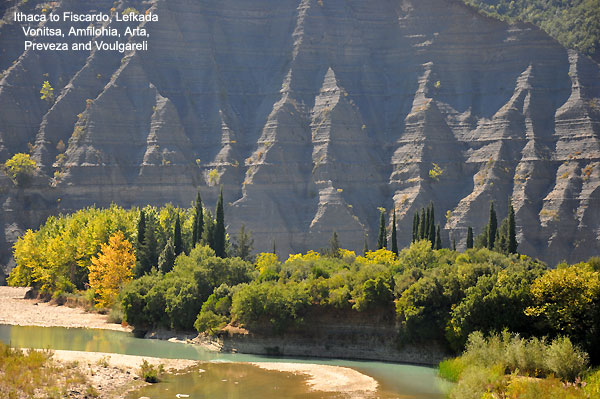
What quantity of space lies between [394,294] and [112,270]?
1313 inches

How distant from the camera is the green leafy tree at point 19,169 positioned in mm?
145000

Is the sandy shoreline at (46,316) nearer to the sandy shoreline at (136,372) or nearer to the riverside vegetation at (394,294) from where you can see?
the riverside vegetation at (394,294)

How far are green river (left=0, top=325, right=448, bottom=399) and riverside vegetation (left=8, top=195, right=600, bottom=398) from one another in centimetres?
255

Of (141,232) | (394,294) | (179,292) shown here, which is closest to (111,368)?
(179,292)

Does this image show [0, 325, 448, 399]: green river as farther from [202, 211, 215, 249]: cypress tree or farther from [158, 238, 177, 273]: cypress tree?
[202, 211, 215, 249]: cypress tree

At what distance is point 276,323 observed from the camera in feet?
214

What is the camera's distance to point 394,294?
6494 centimetres

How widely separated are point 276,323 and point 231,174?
85.1m

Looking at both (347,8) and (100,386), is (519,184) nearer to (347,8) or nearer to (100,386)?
(347,8)

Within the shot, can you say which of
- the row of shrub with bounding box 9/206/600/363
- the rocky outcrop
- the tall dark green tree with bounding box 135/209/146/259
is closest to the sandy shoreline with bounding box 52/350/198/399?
the row of shrub with bounding box 9/206/600/363

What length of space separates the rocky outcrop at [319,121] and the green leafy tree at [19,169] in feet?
6.44

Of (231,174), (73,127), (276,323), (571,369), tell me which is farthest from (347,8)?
(571,369)

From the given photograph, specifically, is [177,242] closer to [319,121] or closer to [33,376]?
[33,376]

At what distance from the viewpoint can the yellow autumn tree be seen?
284 ft
